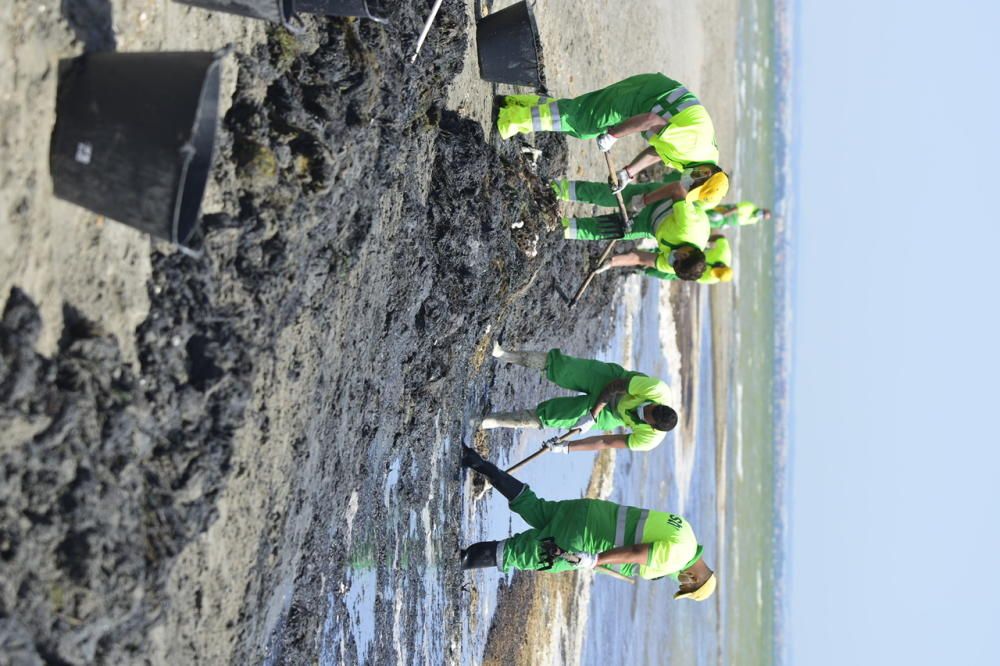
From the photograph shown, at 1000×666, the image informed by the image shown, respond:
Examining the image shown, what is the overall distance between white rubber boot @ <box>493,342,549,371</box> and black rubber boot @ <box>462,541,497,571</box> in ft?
5.09

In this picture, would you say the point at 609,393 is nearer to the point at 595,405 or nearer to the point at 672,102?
the point at 595,405

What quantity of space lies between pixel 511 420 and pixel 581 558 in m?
1.57

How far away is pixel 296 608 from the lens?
14.9ft

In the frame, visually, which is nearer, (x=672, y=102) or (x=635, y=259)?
(x=672, y=102)

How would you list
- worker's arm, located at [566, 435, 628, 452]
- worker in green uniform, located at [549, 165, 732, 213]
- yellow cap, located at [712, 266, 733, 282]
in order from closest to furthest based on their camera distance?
1. worker's arm, located at [566, 435, 628, 452]
2. worker in green uniform, located at [549, 165, 732, 213]
3. yellow cap, located at [712, 266, 733, 282]

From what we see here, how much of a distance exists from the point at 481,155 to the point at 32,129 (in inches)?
149

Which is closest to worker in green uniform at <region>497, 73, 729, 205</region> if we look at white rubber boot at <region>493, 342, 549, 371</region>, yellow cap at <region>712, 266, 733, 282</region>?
white rubber boot at <region>493, 342, 549, 371</region>

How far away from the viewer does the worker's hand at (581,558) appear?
235 inches

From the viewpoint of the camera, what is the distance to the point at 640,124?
19.6 feet

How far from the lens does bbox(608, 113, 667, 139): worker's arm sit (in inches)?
233

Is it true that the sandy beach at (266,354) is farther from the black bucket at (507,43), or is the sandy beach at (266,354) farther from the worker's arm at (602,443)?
the worker's arm at (602,443)

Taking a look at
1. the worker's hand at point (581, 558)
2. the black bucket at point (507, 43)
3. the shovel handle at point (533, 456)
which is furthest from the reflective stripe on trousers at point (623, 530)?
the black bucket at point (507, 43)

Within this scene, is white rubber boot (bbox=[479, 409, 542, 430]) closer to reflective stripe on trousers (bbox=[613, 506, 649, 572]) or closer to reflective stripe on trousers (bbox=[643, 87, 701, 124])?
reflective stripe on trousers (bbox=[613, 506, 649, 572])

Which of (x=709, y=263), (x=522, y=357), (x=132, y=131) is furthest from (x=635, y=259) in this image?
(x=132, y=131)
